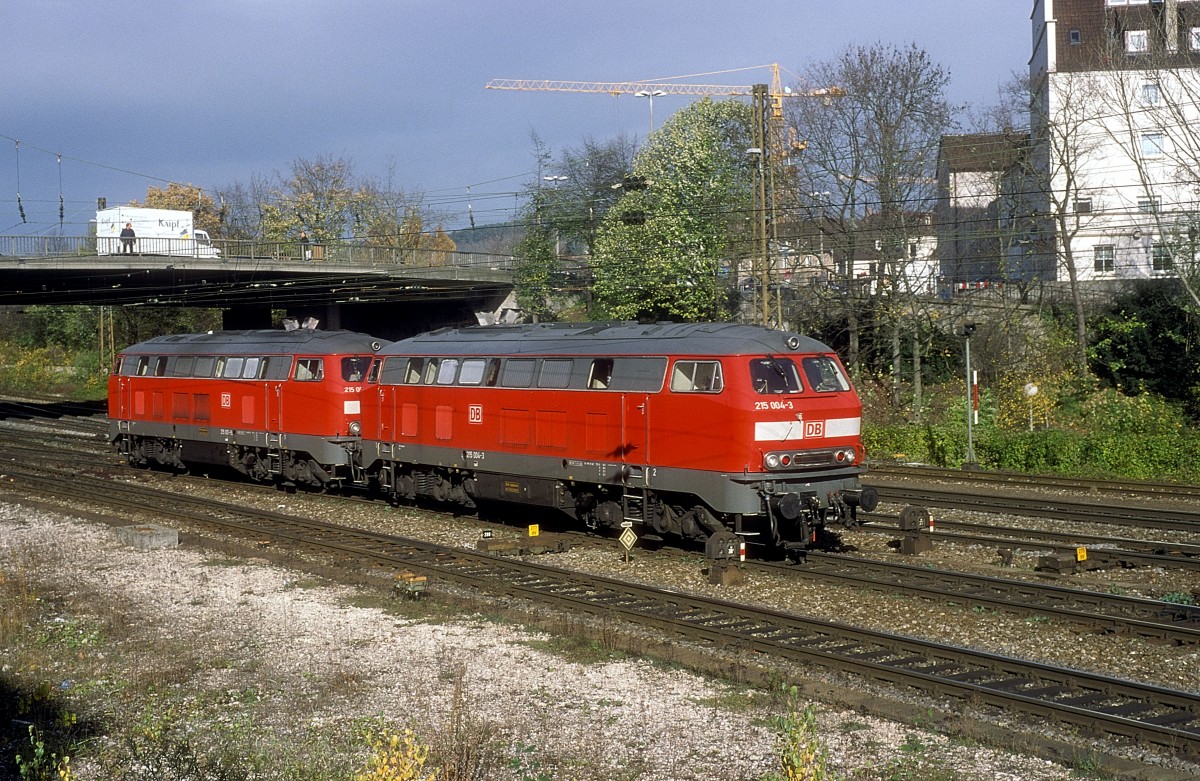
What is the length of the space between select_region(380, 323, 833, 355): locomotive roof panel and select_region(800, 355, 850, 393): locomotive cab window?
7.4 inches

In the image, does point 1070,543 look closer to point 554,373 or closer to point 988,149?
point 554,373

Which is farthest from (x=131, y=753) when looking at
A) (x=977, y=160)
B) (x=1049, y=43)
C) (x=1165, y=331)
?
(x=1049, y=43)

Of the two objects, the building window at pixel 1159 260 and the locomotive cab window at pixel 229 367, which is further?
the building window at pixel 1159 260

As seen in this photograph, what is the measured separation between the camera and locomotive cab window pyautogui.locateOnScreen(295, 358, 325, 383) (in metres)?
25.2

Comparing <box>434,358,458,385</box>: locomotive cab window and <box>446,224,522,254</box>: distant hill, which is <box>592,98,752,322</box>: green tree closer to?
<box>446,224,522,254</box>: distant hill

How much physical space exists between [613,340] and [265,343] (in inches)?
488

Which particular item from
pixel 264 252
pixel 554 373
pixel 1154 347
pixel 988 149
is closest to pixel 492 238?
pixel 264 252

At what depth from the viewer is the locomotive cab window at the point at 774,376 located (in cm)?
1630

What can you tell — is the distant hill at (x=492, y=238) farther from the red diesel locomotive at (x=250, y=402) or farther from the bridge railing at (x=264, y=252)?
the red diesel locomotive at (x=250, y=402)

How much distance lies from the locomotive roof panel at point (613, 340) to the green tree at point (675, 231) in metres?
20.0

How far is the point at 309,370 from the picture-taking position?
2550cm

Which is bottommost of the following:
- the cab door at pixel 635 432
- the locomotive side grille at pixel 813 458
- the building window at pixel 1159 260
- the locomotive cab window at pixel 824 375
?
the locomotive side grille at pixel 813 458

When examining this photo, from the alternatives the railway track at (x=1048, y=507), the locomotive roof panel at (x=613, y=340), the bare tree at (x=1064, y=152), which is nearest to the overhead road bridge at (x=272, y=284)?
the locomotive roof panel at (x=613, y=340)

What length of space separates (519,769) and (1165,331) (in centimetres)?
3602
